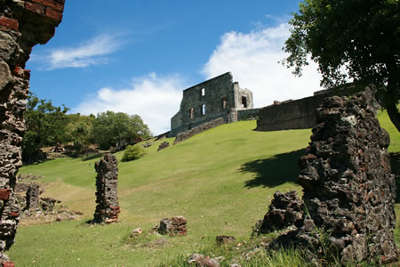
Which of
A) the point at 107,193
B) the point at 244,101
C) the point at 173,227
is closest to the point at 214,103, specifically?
the point at 244,101

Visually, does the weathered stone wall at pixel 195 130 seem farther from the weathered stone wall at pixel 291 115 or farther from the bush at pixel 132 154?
the weathered stone wall at pixel 291 115

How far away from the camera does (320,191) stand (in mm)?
4598

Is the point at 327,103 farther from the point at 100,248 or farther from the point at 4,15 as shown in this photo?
the point at 100,248

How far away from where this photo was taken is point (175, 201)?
1385 centimetres

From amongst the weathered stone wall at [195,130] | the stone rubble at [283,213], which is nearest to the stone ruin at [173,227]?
the stone rubble at [283,213]

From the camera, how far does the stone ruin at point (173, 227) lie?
8.76 metres

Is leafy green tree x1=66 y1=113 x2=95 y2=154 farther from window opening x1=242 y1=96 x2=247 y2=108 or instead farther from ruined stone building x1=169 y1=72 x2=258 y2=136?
window opening x1=242 y1=96 x2=247 y2=108

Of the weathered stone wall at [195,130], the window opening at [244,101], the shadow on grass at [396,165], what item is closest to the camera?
the shadow on grass at [396,165]

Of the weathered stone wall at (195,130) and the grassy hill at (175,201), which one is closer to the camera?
the grassy hill at (175,201)

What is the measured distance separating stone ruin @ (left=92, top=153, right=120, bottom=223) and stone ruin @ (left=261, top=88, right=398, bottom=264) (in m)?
8.68

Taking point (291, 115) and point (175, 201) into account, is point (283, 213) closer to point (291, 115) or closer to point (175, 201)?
point (175, 201)

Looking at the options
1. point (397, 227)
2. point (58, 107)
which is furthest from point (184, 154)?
point (58, 107)

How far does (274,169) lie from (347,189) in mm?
11028

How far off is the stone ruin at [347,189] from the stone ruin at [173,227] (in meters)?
4.34
